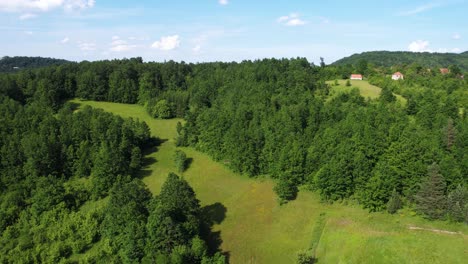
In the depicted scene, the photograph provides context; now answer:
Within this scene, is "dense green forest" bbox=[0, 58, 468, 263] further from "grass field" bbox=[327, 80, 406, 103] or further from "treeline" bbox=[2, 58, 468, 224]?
"grass field" bbox=[327, 80, 406, 103]

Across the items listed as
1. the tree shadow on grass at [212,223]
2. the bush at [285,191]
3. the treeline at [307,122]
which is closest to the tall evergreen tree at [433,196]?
the treeline at [307,122]

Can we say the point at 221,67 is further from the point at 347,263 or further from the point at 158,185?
the point at 347,263

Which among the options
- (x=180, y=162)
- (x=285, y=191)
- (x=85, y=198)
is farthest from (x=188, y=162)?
(x=285, y=191)

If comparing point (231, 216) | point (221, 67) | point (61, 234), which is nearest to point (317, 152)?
point (231, 216)

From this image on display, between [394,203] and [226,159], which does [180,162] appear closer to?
[226,159]

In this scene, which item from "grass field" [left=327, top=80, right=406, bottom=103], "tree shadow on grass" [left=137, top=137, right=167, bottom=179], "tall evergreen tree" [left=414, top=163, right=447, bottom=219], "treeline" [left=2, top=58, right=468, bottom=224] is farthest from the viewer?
"grass field" [left=327, top=80, right=406, bottom=103]

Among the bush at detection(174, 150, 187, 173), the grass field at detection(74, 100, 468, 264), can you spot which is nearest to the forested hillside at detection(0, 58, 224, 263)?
the grass field at detection(74, 100, 468, 264)
